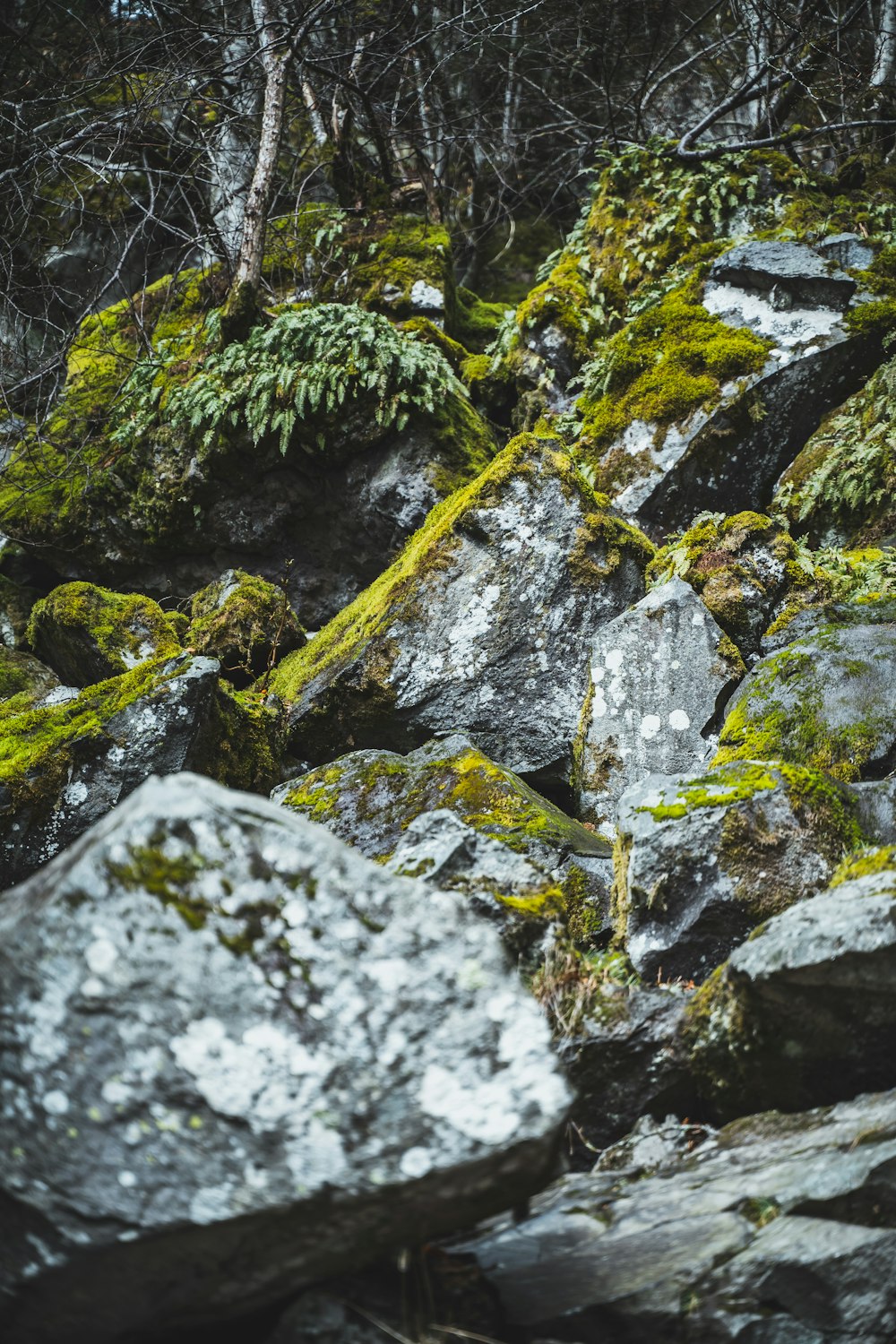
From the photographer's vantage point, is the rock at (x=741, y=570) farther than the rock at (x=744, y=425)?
No

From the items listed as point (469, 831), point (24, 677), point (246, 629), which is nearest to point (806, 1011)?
point (469, 831)

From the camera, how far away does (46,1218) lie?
218 cm

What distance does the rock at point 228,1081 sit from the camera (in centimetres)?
218

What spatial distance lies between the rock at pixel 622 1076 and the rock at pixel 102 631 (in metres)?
5.72

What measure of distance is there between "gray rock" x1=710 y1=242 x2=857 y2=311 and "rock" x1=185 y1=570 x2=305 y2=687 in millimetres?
5649

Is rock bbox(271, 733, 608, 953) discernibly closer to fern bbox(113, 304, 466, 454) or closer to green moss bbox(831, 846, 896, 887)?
green moss bbox(831, 846, 896, 887)

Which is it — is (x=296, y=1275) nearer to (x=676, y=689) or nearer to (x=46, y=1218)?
(x=46, y=1218)

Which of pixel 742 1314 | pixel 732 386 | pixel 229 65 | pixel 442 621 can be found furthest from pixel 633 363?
pixel 742 1314

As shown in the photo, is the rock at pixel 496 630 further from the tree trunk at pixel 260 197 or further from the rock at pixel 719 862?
the tree trunk at pixel 260 197

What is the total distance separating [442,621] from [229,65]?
327 inches

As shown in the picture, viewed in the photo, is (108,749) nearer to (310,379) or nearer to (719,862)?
(719,862)

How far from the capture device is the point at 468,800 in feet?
18.6

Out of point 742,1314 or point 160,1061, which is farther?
point 742,1314

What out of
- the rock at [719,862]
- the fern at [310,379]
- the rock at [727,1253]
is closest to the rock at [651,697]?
the rock at [719,862]
